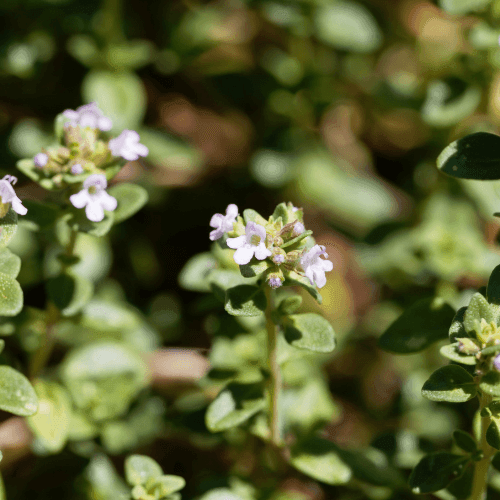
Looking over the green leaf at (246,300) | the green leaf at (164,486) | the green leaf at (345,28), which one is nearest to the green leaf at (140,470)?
the green leaf at (164,486)

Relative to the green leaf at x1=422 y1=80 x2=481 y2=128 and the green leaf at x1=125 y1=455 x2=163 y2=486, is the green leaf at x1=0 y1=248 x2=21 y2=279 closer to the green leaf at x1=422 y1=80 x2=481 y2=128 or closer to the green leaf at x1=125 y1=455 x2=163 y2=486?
the green leaf at x1=125 y1=455 x2=163 y2=486

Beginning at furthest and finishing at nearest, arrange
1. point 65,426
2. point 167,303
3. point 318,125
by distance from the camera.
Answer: point 318,125 < point 167,303 < point 65,426

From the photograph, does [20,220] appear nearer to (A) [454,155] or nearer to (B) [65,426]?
(B) [65,426]

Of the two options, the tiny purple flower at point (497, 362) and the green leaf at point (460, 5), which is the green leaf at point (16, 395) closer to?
the tiny purple flower at point (497, 362)

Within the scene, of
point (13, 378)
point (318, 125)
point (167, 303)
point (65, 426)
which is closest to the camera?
point (13, 378)

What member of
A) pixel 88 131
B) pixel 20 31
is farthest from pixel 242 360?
pixel 20 31
